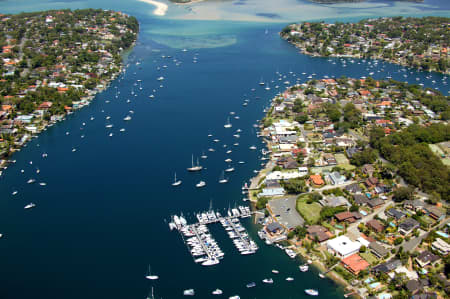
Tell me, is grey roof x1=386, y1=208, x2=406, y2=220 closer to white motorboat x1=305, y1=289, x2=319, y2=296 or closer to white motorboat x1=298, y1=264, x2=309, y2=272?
white motorboat x1=298, y1=264, x2=309, y2=272

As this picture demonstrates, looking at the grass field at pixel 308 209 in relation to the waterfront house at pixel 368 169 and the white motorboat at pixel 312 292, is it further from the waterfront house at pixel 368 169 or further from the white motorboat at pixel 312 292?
the waterfront house at pixel 368 169

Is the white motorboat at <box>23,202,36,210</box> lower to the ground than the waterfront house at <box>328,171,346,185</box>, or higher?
lower

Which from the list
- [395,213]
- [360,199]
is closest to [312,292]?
[395,213]

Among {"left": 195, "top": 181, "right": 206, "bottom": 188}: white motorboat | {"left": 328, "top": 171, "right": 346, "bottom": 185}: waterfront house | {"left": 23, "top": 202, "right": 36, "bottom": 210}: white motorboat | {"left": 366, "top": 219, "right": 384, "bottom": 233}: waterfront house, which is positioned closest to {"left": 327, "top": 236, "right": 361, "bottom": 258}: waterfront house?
{"left": 366, "top": 219, "right": 384, "bottom": 233}: waterfront house

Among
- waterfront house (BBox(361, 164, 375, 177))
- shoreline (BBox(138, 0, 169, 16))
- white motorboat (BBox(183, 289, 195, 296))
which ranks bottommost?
white motorboat (BBox(183, 289, 195, 296))

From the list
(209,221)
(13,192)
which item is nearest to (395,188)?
(209,221)

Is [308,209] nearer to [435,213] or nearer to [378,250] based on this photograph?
[378,250]

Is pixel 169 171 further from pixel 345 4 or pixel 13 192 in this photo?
pixel 345 4

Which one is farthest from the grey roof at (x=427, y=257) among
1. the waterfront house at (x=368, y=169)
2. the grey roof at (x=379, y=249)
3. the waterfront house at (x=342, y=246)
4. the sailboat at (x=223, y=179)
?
the sailboat at (x=223, y=179)
